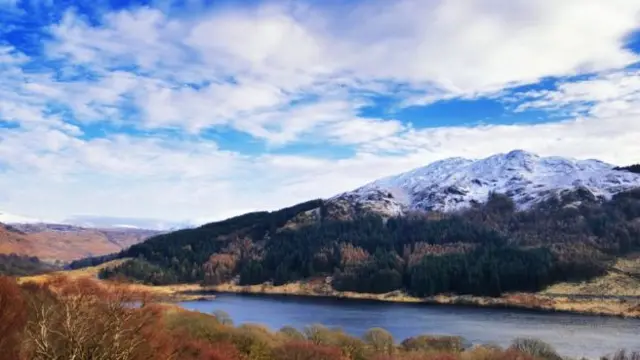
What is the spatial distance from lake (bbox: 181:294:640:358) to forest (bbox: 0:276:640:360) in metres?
17.8

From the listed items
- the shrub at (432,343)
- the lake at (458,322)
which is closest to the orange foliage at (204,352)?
the shrub at (432,343)

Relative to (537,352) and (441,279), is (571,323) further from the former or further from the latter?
(441,279)

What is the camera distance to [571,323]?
11756 centimetres

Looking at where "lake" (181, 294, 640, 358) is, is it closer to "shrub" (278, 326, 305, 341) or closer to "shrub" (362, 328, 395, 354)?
"shrub" (362, 328, 395, 354)

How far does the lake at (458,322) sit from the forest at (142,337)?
17.8 metres

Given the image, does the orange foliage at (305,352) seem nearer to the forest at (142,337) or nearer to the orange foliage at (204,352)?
the forest at (142,337)

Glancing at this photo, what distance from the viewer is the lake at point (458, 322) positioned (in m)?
94.6

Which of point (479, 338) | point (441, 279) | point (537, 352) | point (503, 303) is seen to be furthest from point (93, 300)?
point (441, 279)

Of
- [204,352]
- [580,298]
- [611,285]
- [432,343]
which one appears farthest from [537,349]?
[611,285]

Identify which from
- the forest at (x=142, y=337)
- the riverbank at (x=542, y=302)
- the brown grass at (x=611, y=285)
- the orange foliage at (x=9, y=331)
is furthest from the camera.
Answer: the brown grass at (x=611, y=285)

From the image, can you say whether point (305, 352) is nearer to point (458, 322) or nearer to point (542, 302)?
point (458, 322)

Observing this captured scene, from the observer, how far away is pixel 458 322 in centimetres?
12169

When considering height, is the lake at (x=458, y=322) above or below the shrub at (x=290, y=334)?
below

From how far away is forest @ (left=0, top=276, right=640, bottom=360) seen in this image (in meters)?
21.3
